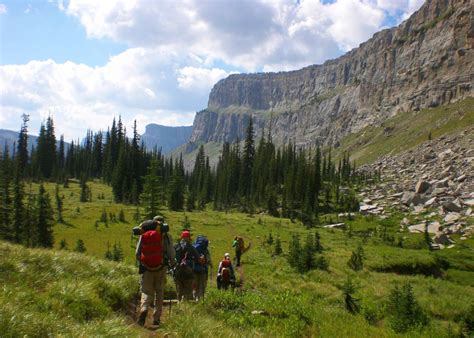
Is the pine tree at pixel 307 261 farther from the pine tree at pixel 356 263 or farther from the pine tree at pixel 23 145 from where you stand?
the pine tree at pixel 23 145

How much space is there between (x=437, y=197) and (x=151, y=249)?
190ft

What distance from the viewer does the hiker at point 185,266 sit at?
12086 mm

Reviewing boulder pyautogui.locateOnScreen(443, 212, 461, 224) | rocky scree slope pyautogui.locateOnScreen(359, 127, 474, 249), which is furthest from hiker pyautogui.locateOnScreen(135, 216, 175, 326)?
boulder pyautogui.locateOnScreen(443, 212, 461, 224)

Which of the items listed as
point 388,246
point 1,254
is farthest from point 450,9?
point 1,254

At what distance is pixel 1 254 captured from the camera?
1068 centimetres

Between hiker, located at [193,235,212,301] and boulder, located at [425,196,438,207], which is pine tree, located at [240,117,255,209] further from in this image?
hiker, located at [193,235,212,301]

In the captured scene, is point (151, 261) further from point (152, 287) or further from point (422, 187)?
point (422, 187)

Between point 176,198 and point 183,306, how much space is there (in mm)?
58923

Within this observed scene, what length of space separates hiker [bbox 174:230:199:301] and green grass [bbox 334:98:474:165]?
137 m

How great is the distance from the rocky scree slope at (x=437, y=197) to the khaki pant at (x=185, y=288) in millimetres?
33214

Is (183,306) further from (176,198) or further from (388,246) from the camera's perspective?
(176,198)

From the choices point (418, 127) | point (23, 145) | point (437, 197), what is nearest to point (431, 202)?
point (437, 197)

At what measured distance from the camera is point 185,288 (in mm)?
12336

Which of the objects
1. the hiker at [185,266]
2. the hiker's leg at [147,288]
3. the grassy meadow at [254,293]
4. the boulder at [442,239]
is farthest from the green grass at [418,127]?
the hiker's leg at [147,288]
